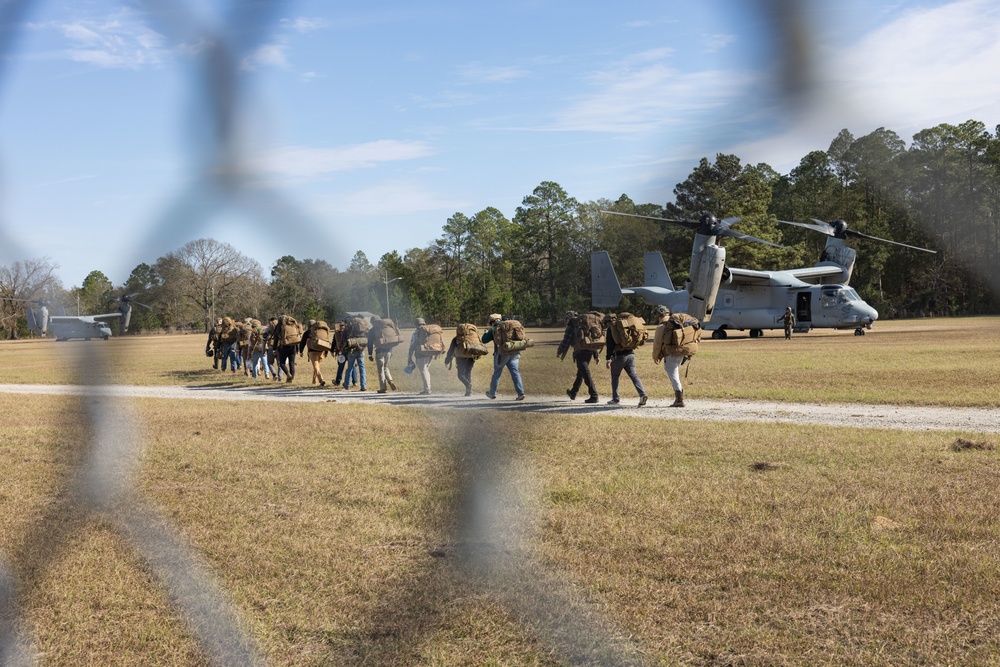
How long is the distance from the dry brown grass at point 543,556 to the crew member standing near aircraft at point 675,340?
18.7 feet

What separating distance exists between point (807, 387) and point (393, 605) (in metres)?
17.2

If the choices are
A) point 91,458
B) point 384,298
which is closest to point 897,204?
point 384,298

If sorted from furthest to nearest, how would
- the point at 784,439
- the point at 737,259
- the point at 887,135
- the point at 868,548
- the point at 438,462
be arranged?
1. the point at 784,439
2. the point at 737,259
3. the point at 868,548
4. the point at 438,462
5. the point at 887,135

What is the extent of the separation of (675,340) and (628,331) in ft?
5.17

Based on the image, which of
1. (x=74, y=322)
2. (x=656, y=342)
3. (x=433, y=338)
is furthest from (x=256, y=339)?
(x=74, y=322)

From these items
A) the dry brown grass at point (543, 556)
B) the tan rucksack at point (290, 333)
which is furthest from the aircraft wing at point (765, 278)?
the dry brown grass at point (543, 556)

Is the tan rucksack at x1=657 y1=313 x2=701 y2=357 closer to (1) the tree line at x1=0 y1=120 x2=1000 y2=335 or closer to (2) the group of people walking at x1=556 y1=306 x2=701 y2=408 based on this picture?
(2) the group of people walking at x1=556 y1=306 x2=701 y2=408

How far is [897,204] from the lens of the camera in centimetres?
245

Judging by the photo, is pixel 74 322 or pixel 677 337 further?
pixel 677 337

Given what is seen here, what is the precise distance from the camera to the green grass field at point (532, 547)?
4.91 m

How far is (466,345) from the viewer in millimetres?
4941

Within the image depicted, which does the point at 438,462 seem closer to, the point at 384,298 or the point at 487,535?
the point at 384,298

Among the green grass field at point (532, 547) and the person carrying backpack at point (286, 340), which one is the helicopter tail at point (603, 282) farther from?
the person carrying backpack at point (286, 340)

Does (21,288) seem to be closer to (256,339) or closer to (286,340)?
(286,340)
